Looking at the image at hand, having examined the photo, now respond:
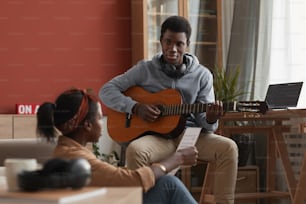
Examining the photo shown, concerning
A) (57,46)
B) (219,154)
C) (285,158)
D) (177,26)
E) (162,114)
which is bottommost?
(285,158)

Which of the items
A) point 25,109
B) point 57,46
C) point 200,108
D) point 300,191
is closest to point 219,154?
point 200,108

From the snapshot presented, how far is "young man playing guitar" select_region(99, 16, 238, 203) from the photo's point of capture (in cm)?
183

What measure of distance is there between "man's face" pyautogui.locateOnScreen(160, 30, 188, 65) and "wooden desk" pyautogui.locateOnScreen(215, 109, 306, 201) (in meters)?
0.43

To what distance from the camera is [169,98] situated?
1.92 m

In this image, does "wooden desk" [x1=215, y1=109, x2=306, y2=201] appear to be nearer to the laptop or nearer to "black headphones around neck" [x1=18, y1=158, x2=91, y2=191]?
the laptop

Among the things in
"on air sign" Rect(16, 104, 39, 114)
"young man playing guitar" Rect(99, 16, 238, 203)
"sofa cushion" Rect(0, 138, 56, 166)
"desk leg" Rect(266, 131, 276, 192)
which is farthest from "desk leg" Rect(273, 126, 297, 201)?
"on air sign" Rect(16, 104, 39, 114)

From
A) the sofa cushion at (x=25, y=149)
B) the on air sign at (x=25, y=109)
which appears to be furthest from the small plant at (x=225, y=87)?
the sofa cushion at (x=25, y=149)

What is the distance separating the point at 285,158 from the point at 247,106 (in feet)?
1.81

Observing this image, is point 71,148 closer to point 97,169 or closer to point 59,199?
point 97,169

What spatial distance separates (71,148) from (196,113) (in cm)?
86

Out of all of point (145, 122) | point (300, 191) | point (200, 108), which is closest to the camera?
point (200, 108)

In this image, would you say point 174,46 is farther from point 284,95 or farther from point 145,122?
point 284,95

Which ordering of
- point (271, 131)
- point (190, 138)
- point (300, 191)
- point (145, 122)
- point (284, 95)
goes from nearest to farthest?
point (190, 138)
point (145, 122)
point (300, 191)
point (284, 95)
point (271, 131)

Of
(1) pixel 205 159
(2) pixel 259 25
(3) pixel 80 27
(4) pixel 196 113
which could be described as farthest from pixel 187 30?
(3) pixel 80 27
